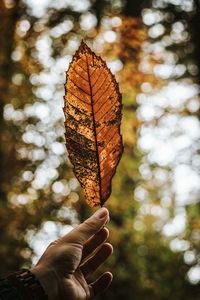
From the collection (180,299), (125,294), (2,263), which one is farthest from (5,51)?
(180,299)

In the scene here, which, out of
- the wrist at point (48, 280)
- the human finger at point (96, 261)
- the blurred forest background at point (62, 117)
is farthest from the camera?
the blurred forest background at point (62, 117)

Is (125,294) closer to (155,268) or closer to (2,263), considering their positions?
(155,268)

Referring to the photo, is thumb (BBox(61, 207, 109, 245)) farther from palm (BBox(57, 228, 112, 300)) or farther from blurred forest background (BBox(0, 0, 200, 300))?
blurred forest background (BBox(0, 0, 200, 300))

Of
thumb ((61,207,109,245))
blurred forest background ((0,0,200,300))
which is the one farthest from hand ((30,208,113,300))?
blurred forest background ((0,0,200,300))

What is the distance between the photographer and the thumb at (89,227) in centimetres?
105

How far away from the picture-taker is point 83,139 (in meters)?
0.80

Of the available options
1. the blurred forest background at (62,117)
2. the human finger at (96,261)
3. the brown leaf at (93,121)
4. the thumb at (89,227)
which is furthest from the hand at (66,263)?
the blurred forest background at (62,117)

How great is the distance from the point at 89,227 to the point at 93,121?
0.52m

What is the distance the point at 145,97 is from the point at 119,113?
4.14 m

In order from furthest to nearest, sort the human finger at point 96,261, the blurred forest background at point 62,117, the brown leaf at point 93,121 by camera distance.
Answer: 1. the blurred forest background at point 62,117
2. the human finger at point 96,261
3. the brown leaf at point 93,121

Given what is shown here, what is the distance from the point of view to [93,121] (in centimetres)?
78

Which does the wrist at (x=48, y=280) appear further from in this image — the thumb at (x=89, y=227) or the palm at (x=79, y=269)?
the thumb at (x=89, y=227)

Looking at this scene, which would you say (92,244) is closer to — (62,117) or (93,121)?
(93,121)

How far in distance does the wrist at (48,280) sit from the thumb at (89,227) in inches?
5.9
